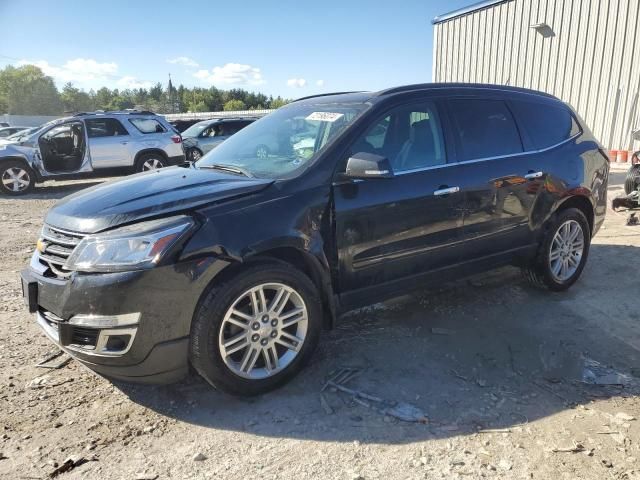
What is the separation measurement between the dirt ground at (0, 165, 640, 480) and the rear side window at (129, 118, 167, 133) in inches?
344

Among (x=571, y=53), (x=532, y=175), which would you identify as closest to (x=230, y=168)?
(x=532, y=175)

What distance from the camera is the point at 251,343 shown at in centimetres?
293

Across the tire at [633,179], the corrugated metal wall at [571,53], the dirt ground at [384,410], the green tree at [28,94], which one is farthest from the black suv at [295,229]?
the green tree at [28,94]

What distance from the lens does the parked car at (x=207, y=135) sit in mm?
15188

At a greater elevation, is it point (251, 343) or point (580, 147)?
point (580, 147)

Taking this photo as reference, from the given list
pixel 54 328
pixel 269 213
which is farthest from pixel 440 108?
pixel 54 328

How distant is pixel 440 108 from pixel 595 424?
91.8 inches

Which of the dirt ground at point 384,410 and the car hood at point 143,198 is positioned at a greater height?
the car hood at point 143,198

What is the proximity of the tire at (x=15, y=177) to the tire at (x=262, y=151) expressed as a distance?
33.1ft

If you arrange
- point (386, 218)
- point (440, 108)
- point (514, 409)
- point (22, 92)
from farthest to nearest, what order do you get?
point (22, 92)
point (440, 108)
point (386, 218)
point (514, 409)

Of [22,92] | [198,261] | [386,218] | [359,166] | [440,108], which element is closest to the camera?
[198,261]

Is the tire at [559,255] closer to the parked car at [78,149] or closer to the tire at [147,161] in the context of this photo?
the tire at [147,161]

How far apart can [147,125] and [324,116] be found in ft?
32.2

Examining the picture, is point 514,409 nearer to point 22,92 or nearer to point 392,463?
point 392,463
